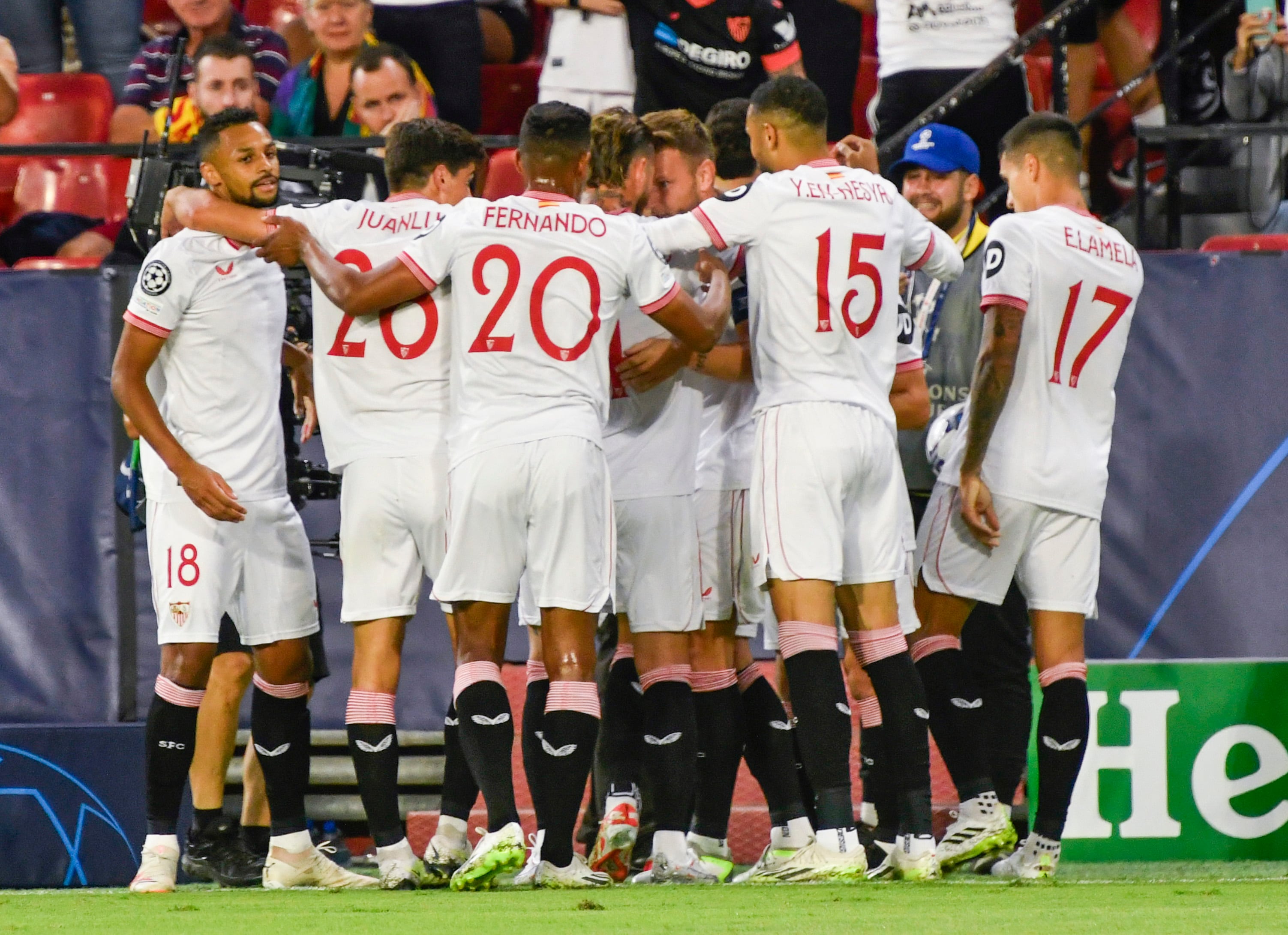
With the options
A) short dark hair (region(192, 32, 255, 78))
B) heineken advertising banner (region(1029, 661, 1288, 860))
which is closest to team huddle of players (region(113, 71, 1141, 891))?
heineken advertising banner (region(1029, 661, 1288, 860))

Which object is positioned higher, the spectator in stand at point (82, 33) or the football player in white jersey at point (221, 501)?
the spectator in stand at point (82, 33)

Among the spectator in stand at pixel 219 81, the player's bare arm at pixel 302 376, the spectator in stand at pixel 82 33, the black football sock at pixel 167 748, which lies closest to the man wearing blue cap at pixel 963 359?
the player's bare arm at pixel 302 376

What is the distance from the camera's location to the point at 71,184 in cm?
932

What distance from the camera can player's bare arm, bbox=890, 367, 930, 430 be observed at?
18.7 ft

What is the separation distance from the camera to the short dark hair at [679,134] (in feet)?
18.4

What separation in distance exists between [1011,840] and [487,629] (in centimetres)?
182

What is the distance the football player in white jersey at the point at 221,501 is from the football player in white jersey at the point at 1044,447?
2047mm

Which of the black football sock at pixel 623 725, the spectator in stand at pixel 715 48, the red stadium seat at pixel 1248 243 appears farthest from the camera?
the spectator in stand at pixel 715 48

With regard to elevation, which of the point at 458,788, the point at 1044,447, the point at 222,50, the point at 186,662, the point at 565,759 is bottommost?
the point at 458,788

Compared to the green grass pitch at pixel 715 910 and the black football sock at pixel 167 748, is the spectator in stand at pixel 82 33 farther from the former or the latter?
the green grass pitch at pixel 715 910

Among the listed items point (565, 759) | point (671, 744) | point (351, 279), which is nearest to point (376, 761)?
point (565, 759)

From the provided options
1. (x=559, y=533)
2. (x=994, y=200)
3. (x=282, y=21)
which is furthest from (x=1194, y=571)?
(x=282, y=21)

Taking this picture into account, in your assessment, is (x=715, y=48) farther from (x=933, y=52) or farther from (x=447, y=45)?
(x=447, y=45)

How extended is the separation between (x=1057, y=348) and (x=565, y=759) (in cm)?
201
